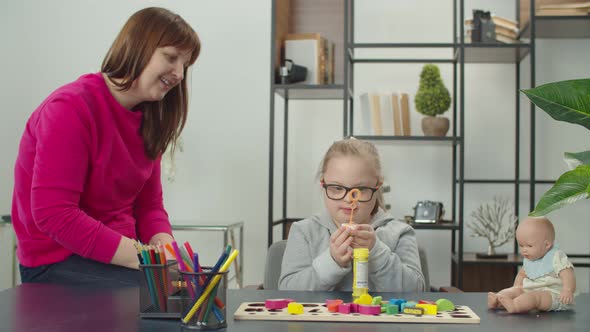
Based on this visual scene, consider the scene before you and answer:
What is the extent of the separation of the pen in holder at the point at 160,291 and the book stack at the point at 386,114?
2553 millimetres

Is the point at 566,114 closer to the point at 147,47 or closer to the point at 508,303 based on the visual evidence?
the point at 508,303

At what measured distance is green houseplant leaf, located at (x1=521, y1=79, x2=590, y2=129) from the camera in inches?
38.2

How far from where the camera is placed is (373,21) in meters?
4.00

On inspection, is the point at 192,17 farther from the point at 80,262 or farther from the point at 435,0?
the point at 80,262

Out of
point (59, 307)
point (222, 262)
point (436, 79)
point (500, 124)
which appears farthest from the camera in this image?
point (500, 124)

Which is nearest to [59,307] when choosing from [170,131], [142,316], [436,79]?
[142,316]

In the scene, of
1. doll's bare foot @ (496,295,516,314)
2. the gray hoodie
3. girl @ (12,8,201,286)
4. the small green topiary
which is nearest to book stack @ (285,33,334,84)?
the small green topiary

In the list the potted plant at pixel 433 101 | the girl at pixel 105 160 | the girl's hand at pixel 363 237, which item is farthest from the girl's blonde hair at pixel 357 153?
the potted plant at pixel 433 101

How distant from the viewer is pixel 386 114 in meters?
3.58

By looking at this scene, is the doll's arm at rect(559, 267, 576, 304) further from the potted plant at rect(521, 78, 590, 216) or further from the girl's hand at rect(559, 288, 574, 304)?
the potted plant at rect(521, 78, 590, 216)

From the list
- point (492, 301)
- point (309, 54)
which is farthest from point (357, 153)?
point (309, 54)

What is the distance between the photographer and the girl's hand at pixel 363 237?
1502 millimetres

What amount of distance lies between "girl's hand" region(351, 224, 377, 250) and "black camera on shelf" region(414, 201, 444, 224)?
2.05 metres

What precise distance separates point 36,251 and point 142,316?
0.65 m
